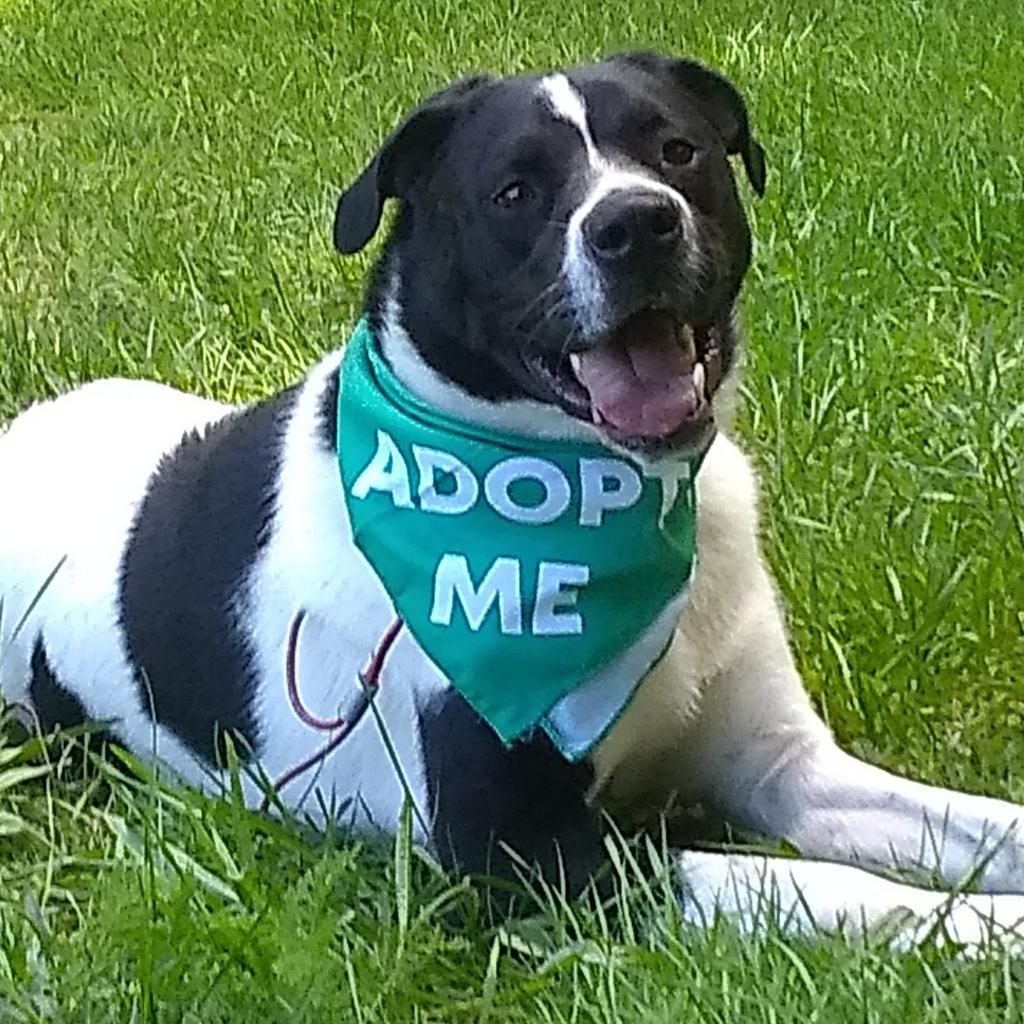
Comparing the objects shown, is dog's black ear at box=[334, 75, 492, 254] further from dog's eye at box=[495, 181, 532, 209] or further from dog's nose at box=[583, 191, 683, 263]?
dog's nose at box=[583, 191, 683, 263]

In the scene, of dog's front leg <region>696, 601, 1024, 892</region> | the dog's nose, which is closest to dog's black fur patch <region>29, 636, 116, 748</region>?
dog's front leg <region>696, 601, 1024, 892</region>

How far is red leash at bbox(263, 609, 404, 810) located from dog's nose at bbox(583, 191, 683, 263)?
57 cm

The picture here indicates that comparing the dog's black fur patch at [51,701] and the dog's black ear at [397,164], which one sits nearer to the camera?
the dog's black ear at [397,164]

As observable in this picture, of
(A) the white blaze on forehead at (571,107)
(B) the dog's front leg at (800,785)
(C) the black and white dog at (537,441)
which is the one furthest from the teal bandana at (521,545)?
(A) the white blaze on forehead at (571,107)

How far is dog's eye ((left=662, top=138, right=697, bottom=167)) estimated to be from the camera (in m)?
2.81

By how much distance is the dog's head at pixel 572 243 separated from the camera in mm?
2674

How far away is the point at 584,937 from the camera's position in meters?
2.63

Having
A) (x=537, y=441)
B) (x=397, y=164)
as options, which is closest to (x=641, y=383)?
(x=537, y=441)

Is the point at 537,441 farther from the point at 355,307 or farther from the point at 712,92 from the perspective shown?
the point at 355,307

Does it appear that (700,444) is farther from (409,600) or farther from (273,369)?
(273,369)

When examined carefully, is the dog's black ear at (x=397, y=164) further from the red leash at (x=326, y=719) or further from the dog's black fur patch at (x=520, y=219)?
the red leash at (x=326, y=719)

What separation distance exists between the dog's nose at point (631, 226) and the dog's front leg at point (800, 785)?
0.63 m

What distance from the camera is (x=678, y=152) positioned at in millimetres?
2826

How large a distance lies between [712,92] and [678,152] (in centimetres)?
24
